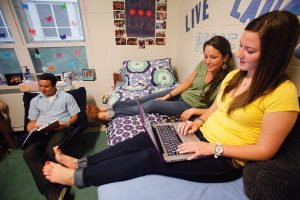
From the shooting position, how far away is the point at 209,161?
2.94 feet

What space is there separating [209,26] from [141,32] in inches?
41.6

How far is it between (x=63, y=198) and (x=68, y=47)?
188cm

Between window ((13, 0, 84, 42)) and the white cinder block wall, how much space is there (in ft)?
0.67

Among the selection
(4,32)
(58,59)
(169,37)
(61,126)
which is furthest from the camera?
(169,37)

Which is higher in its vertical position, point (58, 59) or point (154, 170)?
point (58, 59)

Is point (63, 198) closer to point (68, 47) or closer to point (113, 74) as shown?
point (113, 74)

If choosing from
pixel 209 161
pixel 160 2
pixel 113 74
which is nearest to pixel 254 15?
pixel 209 161

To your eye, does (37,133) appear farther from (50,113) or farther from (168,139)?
(168,139)

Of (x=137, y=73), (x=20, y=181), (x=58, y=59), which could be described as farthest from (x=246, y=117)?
(x=58, y=59)

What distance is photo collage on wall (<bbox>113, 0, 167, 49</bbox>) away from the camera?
2.31 m

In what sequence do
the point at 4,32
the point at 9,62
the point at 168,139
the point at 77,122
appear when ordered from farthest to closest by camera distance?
the point at 9,62
the point at 4,32
the point at 77,122
the point at 168,139

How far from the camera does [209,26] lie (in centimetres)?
174

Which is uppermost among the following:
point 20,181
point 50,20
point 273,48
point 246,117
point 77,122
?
point 50,20

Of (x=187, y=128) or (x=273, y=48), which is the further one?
(x=187, y=128)
